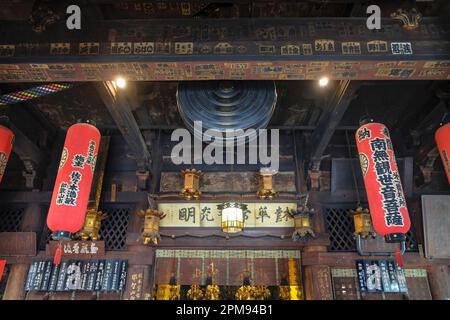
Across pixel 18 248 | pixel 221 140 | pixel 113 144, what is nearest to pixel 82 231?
pixel 18 248

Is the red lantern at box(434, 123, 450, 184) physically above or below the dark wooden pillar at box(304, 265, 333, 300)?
above

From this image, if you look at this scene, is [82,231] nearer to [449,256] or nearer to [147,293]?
[147,293]

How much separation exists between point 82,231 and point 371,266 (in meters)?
5.63

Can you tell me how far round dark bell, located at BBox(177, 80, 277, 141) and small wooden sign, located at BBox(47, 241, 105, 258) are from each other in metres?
3.50

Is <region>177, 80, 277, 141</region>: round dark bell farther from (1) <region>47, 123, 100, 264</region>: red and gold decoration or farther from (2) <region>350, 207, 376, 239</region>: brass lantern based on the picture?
(2) <region>350, 207, 376, 239</region>: brass lantern

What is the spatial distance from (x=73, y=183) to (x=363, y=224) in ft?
16.7

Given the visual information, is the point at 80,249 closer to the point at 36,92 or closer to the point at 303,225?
the point at 36,92

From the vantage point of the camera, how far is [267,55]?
4.05m

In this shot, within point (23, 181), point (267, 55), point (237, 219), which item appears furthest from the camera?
point (23, 181)

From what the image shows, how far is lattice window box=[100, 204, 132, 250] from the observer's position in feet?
22.7

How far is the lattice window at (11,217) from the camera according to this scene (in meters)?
7.11

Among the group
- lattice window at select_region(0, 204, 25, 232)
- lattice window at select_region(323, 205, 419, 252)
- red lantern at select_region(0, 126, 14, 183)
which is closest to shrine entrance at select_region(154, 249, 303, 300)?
lattice window at select_region(323, 205, 419, 252)

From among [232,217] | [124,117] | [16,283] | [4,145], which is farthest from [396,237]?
[16,283]

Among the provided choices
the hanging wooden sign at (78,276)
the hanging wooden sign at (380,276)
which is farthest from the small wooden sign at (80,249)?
the hanging wooden sign at (380,276)
